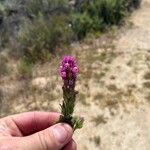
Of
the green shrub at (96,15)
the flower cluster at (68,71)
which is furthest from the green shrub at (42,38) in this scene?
the flower cluster at (68,71)

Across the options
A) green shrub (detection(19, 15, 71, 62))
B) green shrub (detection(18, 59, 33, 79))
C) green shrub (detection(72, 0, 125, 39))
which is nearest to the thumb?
green shrub (detection(18, 59, 33, 79))

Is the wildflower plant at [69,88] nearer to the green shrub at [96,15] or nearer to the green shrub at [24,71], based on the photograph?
the green shrub at [24,71]

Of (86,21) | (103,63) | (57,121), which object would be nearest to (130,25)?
(86,21)

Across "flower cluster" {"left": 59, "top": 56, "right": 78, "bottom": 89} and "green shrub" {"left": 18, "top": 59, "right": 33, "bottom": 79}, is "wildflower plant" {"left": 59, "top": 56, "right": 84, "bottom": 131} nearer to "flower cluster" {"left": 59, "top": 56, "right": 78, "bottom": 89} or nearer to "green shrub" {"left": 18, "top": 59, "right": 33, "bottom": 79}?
"flower cluster" {"left": 59, "top": 56, "right": 78, "bottom": 89}

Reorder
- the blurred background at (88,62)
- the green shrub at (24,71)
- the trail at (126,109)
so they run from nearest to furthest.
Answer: the trail at (126,109) → the blurred background at (88,62) → the green shrub at (24,71)

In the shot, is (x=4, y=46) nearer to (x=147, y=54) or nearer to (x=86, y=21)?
(x=86, y=21)

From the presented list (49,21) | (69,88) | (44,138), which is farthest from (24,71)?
(69,88)
